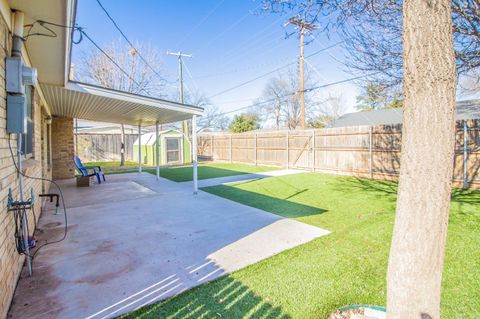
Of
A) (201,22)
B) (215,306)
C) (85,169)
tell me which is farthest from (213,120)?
(215,306)

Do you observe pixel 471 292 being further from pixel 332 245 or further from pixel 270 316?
pixel 270 316

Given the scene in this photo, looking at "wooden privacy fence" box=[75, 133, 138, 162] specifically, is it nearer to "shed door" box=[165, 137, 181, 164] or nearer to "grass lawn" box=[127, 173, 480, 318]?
"shed door" box=[165, 137, 181, 164]

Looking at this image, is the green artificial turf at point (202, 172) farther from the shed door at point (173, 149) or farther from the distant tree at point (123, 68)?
the distant tree at point (123, 68)

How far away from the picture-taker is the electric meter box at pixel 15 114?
2.50 m

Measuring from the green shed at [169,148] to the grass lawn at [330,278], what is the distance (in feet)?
40.3

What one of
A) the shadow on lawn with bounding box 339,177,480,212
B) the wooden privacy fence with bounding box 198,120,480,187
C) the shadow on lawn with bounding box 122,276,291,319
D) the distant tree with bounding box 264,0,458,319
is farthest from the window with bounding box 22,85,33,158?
the wooden privacy fence with bounding box 198,120,480,187

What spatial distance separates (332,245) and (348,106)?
29.7 metres

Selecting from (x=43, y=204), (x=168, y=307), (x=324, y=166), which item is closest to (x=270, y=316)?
(x=168, y=307)

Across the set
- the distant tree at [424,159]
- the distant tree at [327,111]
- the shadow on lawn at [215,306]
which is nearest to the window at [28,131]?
the shadow on lawn at [215,306]

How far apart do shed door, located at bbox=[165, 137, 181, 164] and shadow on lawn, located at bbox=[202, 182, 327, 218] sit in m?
8.87

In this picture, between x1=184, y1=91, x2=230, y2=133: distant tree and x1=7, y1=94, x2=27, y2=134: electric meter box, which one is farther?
x1=184, y1=91, x2=230, y2=133: distant tree

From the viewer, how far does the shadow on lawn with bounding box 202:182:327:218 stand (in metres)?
5.50

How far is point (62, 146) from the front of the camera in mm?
10141

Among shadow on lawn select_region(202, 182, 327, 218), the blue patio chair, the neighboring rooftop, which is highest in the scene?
the neighboring rooftop
